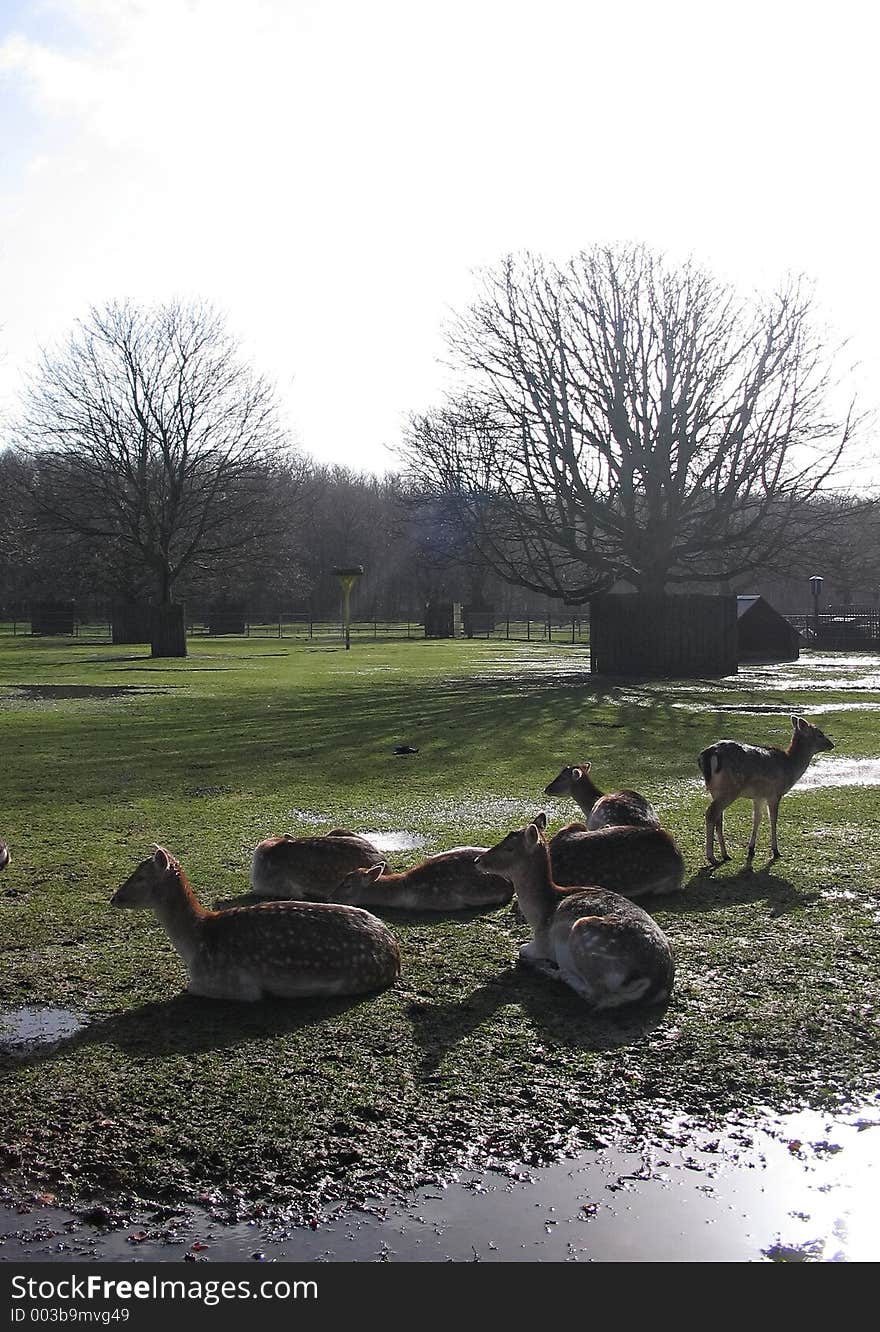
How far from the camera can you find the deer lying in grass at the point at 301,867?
7.04 m

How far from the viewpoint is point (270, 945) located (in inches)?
211

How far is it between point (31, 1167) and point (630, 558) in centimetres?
2786

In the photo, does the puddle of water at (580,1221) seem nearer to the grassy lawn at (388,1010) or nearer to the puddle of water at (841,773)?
the grassy lawn at (388,1010)

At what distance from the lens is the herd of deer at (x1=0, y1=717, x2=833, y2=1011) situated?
5258 mm

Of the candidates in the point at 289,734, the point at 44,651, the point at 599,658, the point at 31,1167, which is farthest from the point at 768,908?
the point at 44,651

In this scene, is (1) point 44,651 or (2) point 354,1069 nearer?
(2) point 354,1069

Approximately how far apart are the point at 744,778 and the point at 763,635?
33.7m

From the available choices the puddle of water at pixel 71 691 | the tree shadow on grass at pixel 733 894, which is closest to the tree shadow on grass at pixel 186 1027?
the tree shadow on grass at pixel 733 894

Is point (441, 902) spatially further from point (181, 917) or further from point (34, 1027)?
point (34, 1027)

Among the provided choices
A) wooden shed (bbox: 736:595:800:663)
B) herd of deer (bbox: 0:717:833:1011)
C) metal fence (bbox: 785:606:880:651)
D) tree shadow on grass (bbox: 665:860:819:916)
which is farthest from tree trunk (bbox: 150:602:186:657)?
tree shadow on grass (bbox: 665:860:819:916)

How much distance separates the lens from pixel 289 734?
51.5ft

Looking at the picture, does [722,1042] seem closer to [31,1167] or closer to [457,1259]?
[457,1259]

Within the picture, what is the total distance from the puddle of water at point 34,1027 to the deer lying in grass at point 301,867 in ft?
6.28

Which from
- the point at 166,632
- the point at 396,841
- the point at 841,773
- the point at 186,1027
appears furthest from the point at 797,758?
the point at 166,632
